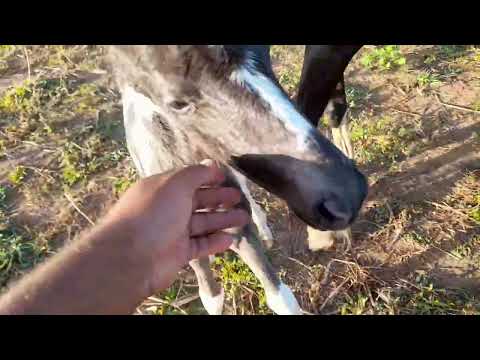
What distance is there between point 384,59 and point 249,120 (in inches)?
133

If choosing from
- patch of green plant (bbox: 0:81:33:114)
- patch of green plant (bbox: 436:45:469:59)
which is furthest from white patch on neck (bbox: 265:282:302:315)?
patch of green plant (bbox: 0:81:33:114)

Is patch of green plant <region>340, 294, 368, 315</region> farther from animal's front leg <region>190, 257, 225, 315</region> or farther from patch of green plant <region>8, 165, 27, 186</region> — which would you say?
patch of green plant <region>8, 165, 27, 186</region>

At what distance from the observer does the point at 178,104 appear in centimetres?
194

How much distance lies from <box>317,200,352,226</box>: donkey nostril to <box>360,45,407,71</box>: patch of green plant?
3356mm

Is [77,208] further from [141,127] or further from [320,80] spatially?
Result: [320,80]

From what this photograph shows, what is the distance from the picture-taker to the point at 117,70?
208cm

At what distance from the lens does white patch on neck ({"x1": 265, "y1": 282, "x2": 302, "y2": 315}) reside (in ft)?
8.93

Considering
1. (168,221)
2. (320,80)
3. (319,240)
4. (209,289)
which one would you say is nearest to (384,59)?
(320,80)

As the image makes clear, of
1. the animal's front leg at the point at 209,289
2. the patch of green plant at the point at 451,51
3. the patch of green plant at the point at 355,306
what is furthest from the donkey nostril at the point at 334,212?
the patch of green plant at the point at 451,51

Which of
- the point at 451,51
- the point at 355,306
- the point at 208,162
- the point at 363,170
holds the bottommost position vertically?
the point at 355,306

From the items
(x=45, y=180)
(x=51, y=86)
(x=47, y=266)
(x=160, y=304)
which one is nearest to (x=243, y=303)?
(x=160, y=304)

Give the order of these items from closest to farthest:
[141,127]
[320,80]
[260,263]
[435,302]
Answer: [141,127] → [260,263] → [435,302] → [320,80]

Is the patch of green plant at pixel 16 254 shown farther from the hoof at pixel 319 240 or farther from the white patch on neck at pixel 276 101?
the white patch on neck at pixel 276 101

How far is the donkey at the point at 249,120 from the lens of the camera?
1.75 m
